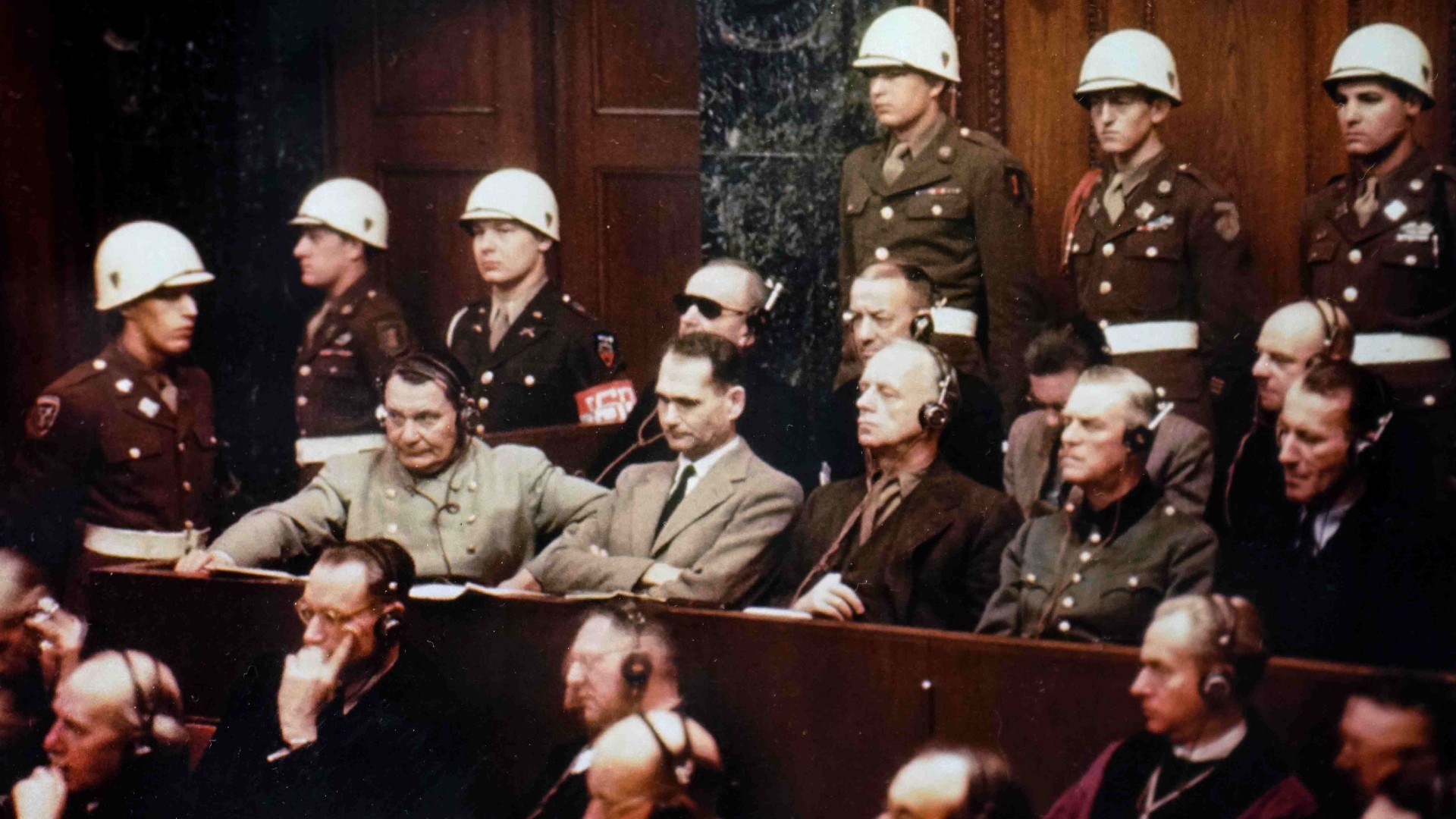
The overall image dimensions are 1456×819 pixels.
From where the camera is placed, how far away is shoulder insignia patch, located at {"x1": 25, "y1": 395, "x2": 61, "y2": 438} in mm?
4344

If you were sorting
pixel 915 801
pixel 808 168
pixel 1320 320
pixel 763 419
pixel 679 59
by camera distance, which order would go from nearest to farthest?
pixel 915 801 < pixel 1320 320 < pixel 763 419 < pixel 808 168 < pixel 679 59

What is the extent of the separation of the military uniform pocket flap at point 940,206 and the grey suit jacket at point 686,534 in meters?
0.84

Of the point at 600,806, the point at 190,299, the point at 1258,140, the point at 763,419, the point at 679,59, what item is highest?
the point at 679,59

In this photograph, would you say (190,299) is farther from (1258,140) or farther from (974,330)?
(1258,140)

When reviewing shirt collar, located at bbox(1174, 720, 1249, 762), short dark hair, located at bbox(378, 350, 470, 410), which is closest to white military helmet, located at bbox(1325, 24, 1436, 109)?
shirt collar, located at bbox(1174, 720, 1249, 762)

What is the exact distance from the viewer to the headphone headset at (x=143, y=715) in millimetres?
3811

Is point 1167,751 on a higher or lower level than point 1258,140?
lower

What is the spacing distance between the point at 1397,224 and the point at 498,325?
214 centimetres

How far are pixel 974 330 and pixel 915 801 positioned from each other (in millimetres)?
1366

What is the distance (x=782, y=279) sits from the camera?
14.8ft

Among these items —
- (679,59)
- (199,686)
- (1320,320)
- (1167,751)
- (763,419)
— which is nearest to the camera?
(1167,751)

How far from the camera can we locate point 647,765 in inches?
132

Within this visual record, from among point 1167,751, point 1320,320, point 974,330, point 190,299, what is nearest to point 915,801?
point 1167,751

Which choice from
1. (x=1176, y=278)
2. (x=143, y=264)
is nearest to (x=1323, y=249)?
(x=1176, y=278)
